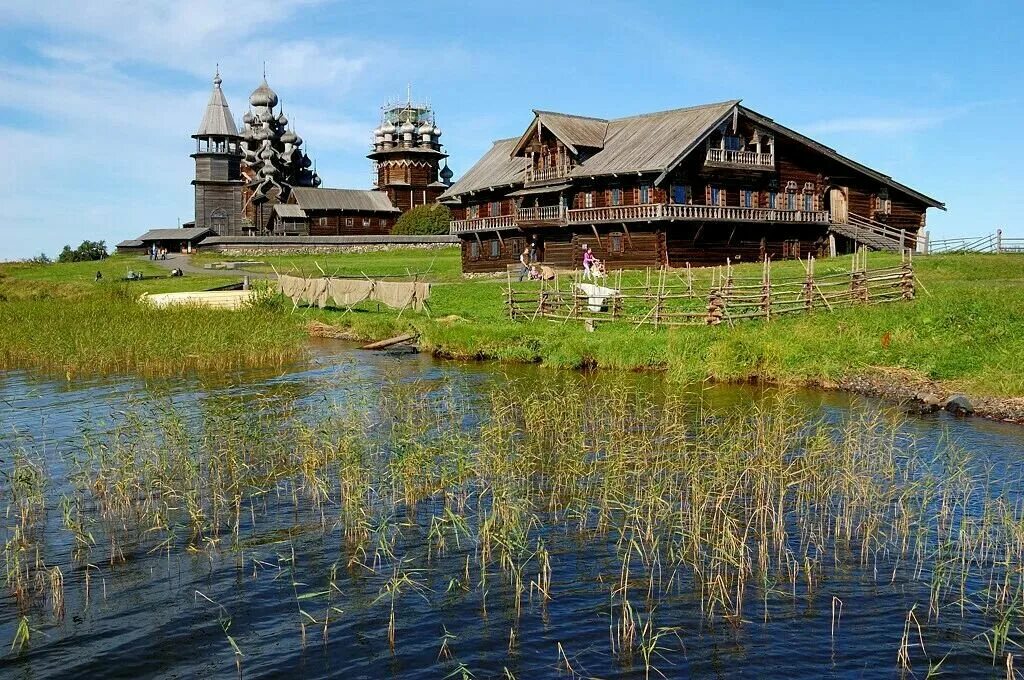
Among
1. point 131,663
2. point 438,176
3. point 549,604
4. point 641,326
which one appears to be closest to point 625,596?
point 549,604

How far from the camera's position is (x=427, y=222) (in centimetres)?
8256

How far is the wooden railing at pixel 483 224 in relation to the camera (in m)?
48.5

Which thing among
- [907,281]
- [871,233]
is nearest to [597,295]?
[907,281]

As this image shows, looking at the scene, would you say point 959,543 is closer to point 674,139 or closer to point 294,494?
point 294,494

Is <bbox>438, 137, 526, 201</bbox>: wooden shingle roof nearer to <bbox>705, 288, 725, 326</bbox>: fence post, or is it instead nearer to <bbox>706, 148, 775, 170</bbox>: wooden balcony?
<bbox>706, 148, 775, 170</bbox>: wooden balcony

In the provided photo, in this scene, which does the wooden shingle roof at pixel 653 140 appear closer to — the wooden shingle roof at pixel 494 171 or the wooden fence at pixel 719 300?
the wooden shingle roof at pixel 494 171

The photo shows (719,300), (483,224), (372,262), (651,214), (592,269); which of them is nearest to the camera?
(719,300)

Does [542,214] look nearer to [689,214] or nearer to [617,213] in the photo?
[617,213]

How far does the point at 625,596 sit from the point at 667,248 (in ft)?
107

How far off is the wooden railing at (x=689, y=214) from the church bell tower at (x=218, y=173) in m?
58.0

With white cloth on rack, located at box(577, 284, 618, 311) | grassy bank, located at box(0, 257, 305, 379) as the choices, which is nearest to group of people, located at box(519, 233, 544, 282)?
grassy bank, located at box(0, 257, 305, 379)

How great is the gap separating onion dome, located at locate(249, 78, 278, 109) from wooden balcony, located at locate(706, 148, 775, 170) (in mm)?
70366

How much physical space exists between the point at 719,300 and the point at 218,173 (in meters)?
77.4

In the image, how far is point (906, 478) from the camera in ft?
39.1
